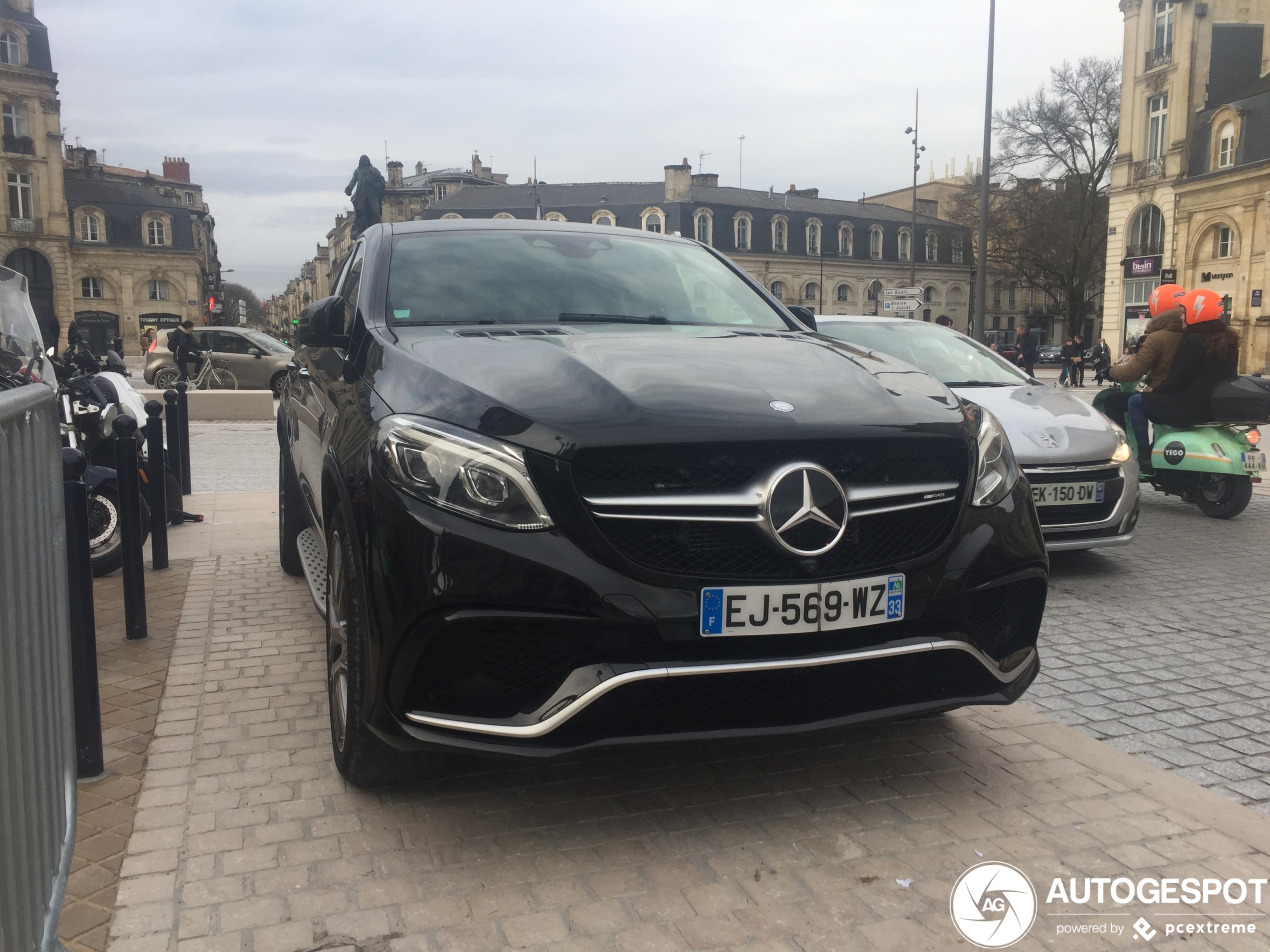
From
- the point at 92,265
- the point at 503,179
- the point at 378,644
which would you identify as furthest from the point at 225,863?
the point at 503,179

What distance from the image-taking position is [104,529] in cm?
643

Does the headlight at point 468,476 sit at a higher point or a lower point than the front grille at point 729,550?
higher

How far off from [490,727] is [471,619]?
27 centimetres

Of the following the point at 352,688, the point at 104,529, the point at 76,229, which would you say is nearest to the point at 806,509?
the point at 352,688

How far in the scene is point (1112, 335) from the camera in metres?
47.5

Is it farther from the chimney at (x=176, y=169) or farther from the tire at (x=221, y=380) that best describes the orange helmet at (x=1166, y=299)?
the chimney at (x=176, y=169)

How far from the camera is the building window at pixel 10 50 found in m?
63.2

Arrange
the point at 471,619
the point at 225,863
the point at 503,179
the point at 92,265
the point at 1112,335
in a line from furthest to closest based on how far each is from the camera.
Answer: the point at 503,179 < the point at 92,265 < the point at 1112,335 < the point at 225,863 < the point at 471,619

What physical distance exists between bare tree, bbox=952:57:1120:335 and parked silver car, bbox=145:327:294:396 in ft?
140

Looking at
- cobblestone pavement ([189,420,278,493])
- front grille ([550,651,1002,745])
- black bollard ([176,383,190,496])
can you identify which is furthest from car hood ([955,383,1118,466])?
cobblestone pavement ([189,420,278,493])

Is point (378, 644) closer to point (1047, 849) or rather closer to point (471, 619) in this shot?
point (471, 619)

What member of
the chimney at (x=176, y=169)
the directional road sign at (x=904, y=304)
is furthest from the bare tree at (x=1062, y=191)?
the chimney at (x=176, y=169)

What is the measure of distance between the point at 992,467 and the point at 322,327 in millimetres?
2288

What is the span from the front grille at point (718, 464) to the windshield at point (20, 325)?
2.23m
